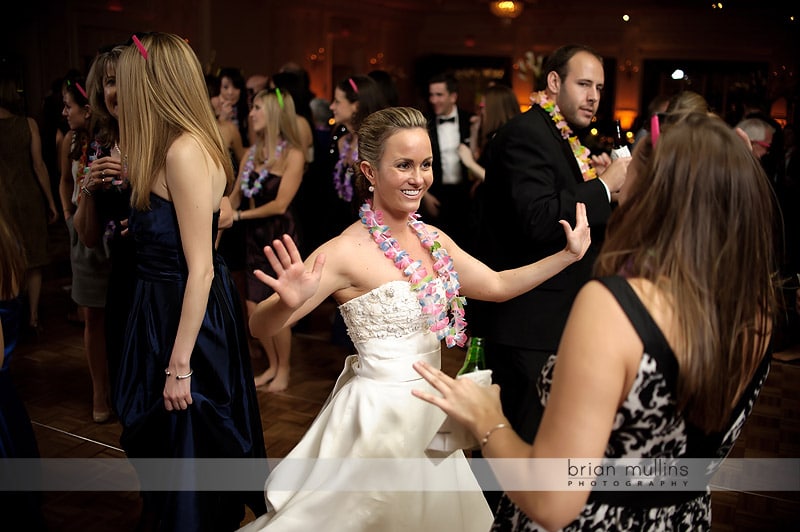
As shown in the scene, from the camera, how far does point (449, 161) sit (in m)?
4.93

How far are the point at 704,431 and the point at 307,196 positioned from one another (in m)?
3.92

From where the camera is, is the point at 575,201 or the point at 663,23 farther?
the point at 663,23

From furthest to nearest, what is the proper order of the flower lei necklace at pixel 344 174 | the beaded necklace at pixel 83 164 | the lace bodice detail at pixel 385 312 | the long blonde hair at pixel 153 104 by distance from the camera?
the flower lei necklace at pixel 344 174, the beaded necklace at pixel 83 164, the long blonde hair at pixel 153 104, the lace bodice detail at pixel 385 312

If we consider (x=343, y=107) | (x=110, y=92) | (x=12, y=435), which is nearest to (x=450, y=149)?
(x=343, y=107)

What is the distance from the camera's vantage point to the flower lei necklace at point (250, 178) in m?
3.85

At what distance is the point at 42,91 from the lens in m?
8.27

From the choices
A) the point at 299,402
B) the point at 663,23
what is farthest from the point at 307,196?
the point at 663,23

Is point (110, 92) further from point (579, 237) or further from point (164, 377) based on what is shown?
point (579, 237)

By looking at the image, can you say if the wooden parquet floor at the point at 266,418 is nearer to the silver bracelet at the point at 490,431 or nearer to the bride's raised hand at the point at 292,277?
the bride's raised hand at the point at 292,277

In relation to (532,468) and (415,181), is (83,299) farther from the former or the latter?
(532,468)

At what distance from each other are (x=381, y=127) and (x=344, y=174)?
2.33 metres

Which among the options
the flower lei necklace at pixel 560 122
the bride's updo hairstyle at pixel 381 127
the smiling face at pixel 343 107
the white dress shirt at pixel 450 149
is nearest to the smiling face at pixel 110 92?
the bride's updo hairstyle at pixel 381 127

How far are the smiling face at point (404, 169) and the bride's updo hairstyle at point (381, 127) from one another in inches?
0.6

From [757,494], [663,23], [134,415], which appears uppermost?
[663,23]
